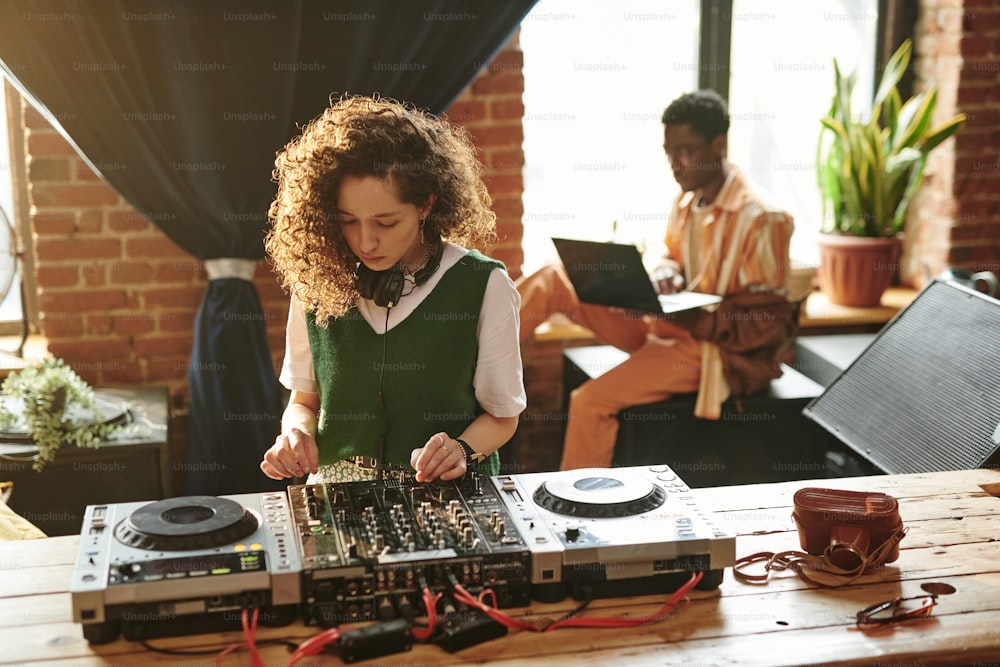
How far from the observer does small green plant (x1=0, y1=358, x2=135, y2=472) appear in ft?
9.94

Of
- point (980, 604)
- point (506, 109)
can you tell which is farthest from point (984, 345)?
point (506, 109)

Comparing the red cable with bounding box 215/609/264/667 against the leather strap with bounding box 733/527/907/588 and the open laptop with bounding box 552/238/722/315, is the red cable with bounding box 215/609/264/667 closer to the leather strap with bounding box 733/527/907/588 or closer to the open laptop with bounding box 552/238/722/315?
the leather strap with bounding box 733/527/907/588

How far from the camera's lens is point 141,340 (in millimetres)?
3576

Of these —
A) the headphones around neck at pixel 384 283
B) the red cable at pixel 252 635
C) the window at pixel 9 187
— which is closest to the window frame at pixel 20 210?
the window at pixel 9 187

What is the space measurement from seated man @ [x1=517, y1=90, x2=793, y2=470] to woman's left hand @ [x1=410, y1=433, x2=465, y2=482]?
1678 mm

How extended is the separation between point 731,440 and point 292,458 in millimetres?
1928

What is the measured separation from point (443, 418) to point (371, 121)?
56 centimetres

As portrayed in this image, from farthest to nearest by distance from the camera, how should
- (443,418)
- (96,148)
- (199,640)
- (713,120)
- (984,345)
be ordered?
(713,120), (96,148), (984,345), (443,418), (199,640)

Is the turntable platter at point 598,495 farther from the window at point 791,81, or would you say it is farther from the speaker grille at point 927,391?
the window at point 791,81

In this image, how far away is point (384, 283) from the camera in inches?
76.9

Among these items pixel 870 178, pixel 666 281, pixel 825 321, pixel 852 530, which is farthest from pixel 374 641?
pixel 870 178

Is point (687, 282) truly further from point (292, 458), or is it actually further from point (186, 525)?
point (186, 525)

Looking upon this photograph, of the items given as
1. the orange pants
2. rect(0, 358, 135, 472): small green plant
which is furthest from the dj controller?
the orange pants

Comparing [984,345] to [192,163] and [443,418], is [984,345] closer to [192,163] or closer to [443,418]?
[443,418]
